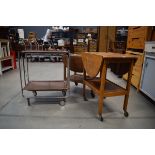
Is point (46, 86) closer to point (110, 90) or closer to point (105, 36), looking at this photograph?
point (110, 90)

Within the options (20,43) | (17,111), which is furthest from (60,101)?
(20,43)

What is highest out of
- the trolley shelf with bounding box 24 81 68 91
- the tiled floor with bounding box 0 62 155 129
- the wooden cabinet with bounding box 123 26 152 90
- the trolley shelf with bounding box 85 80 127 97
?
the wooden cabinet with bounding box 123 26 152 90

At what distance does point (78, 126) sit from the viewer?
1703 millimetres

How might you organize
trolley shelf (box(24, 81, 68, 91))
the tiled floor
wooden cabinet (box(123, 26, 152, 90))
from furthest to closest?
wooden cabinet (box(123, 26, 152, 90)) → trolley shelf (box(24, 81, 68, 91)) → the tiled floor

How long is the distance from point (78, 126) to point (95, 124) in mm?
199

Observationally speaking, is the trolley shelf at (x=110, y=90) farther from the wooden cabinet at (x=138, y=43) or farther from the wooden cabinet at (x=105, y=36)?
the wooden cabinet at (x=105, y=36)

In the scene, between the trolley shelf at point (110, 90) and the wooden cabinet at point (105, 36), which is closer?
the trolley shelf at point (110, 90)

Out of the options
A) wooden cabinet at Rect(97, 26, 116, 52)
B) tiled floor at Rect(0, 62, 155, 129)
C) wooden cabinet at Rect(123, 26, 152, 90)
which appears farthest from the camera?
wooden cabinet at Rect(97, 26, 116, 52)

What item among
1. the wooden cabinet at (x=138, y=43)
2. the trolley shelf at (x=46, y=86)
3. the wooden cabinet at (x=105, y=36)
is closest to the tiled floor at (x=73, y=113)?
the trolley shelf at (x=46, y=86)

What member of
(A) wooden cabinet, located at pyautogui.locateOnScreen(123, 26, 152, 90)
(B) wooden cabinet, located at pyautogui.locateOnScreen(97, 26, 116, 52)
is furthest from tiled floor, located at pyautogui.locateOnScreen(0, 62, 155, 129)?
(B) wooden cabinet, located at pyautogui.locateOnScreen(97, 26, 116, 52)

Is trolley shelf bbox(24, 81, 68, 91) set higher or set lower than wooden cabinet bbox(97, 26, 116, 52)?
lower

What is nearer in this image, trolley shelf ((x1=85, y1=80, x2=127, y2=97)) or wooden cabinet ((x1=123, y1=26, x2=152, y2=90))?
trolley shelf ((x1=85, y1=80, x2=127, y2=97))

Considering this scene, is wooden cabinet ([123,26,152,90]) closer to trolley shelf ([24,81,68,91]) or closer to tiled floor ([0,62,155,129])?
tiled floor ([0,62,155,129])

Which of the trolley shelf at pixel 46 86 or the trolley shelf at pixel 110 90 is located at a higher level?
the trolley shelf at pixel 110 90
